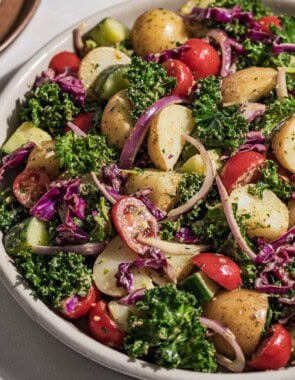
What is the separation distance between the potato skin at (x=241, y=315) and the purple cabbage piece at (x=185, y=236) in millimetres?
319

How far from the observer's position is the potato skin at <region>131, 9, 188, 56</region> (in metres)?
4.32

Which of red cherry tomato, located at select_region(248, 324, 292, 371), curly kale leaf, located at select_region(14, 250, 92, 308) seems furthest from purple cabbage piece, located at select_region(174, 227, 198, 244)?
red cherry tomato, located at select_region(248, 324, 292, 371)

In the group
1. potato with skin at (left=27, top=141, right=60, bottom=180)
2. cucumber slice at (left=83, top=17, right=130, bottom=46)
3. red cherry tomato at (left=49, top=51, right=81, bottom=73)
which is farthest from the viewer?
cucumber slice at (left=83, top=17, right=130, bottom=46)

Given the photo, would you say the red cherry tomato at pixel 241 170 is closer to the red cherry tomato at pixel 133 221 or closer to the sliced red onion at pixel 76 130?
the red cherry tomato at pixel 133 221

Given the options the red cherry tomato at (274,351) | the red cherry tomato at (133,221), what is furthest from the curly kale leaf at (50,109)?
the red cherry tomato at (274,351)

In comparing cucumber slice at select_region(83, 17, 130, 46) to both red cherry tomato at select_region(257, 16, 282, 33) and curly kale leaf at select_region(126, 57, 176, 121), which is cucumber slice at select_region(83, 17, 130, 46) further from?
red cherry tomato at select_region(257, 16, 282, 33)

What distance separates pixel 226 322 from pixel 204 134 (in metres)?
0.98

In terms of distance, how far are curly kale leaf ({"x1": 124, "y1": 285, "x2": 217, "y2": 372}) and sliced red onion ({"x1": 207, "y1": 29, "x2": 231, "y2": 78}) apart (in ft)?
5.05

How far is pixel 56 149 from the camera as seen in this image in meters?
3.65

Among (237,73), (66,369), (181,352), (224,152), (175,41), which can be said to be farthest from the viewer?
(175,41)

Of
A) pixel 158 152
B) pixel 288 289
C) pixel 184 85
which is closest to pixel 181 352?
pixel 288 289

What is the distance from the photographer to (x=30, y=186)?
12.3 ft

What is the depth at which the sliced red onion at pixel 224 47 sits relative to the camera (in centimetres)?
417

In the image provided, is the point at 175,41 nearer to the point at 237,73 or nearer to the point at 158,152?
the point at 237,73
